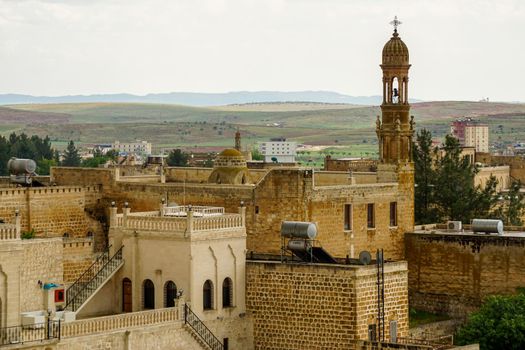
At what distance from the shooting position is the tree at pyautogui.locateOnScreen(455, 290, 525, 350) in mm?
49938

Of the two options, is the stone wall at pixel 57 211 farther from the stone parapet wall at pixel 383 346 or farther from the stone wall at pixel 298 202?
the stone parapet wall at pixel 383 346

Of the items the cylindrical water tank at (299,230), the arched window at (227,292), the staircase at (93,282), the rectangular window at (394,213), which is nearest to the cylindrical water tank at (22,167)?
the staircase at (93,282)

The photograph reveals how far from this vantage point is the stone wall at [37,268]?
45.2 metres

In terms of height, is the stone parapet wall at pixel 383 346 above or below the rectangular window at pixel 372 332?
below

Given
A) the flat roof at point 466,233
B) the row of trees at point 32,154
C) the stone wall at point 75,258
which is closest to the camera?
the stone wall at point 75,258

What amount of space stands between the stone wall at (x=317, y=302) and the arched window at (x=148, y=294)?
116 inches

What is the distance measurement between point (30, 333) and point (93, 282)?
22.6 ft

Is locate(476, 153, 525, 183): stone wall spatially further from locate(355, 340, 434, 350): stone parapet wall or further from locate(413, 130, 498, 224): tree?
locate(355, 340, 434, 350): stone parapet wall

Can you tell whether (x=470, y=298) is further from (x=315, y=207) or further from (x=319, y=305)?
(x=319, y=305)

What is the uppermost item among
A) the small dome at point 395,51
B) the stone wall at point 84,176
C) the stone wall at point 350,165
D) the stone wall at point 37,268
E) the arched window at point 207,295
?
the small dome at point 395,51

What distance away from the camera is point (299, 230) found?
4853 cm

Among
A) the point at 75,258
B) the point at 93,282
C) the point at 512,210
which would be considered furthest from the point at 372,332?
the point at 512,210

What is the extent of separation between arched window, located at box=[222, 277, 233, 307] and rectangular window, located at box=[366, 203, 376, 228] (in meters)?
12.4

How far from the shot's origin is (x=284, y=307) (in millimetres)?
47125
